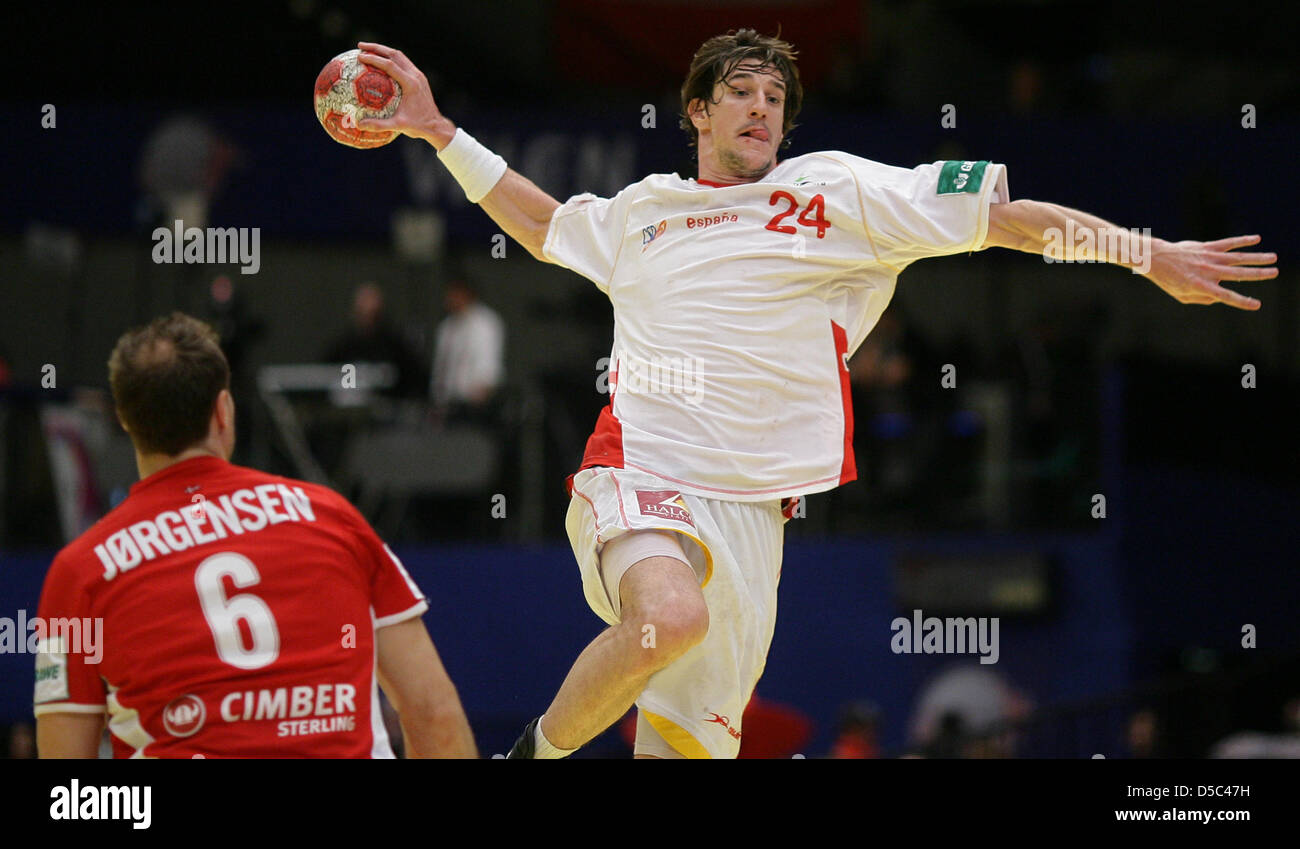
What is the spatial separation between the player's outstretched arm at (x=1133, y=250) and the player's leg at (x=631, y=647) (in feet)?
5.41

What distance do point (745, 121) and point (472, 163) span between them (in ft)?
3.52

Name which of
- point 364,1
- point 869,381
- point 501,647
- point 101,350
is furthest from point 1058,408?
point 101,350

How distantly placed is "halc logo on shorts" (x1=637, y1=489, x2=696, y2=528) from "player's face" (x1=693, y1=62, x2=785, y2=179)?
125cm

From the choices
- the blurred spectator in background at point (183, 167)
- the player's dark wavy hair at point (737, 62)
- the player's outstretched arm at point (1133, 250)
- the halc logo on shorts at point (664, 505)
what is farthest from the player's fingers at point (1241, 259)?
the blurred spectator in background at point (183, 167)

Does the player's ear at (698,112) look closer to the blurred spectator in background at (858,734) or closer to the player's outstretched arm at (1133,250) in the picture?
the player's outstretched arm at (1133,250)

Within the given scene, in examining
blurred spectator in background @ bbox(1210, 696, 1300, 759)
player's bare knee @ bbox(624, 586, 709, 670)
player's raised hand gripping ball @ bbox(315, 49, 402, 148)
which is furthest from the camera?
blurred spectator in background @ bbox(1210, 696, 1300, 759)

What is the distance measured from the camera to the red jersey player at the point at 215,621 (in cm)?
396

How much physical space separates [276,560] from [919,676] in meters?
9.16

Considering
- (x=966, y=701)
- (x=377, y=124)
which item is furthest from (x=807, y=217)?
(x=966, y=701)

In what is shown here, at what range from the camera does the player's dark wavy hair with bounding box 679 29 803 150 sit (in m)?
5.99

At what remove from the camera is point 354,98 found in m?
6.05

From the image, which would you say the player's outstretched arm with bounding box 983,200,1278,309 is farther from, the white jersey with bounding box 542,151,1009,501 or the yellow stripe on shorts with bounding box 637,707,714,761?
the yellow stripe on shorts with bounding box 637,707,714,761
